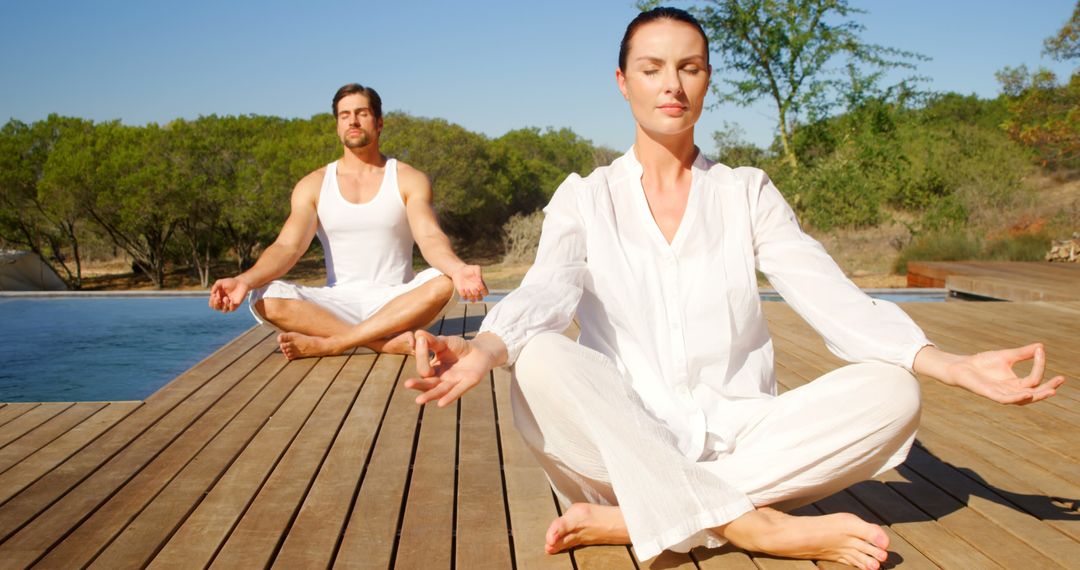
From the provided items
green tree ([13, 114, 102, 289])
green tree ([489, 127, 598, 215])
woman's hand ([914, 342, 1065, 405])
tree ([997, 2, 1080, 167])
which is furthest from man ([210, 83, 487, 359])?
green tree ([489, 127, 598, 215])

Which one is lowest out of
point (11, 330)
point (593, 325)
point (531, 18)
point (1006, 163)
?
point (11, 330)

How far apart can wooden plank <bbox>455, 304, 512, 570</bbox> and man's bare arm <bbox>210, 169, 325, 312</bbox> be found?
Result: 35.3 inches

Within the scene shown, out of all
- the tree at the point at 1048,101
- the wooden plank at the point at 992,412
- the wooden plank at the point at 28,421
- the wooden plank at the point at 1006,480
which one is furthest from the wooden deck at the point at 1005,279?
the tree at the point at 1048,101

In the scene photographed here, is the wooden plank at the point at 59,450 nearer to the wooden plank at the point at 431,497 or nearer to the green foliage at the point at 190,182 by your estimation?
the wooden plank at the point at 431,497

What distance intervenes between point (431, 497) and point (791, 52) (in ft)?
36.9

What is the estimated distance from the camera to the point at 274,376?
3.45 metres

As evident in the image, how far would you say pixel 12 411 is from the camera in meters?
2.90

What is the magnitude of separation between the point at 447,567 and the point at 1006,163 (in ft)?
60.9

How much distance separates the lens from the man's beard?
3.95m

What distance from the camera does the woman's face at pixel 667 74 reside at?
5.69 feet

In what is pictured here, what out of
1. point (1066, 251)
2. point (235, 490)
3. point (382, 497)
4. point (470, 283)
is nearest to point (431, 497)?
point (382, 497)

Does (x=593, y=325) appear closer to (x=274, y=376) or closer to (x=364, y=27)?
(x=274, y=376)

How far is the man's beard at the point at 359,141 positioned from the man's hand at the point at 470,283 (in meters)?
1.48

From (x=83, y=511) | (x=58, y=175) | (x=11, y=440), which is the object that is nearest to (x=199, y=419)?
(x=11, y=440)
